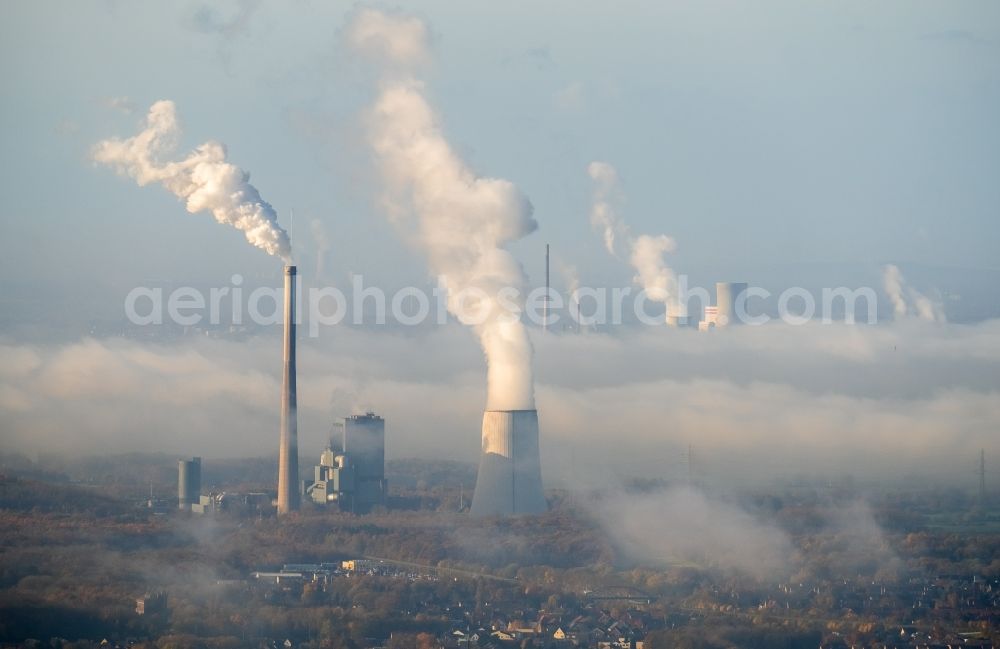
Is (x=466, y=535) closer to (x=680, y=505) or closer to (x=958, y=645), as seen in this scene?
(x=680, y=505)

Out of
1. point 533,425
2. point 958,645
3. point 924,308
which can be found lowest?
point 958,645

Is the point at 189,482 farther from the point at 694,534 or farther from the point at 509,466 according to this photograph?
the point at 694,534

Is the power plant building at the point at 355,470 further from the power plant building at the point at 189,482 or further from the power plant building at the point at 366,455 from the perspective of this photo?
the power plant building at the point at 189,482

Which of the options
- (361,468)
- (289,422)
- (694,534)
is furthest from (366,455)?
(694,534)

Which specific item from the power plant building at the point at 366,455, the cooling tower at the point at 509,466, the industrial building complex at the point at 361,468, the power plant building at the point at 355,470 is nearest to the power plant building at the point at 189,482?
the industrial building complex at the point at 361,468

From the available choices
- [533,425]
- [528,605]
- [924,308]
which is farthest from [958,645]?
[924,308]

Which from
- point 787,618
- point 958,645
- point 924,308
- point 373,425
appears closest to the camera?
point 958,645

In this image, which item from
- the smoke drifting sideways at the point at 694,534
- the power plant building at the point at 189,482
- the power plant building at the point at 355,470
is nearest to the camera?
the smoke drifting sideways at the point at 694,534
